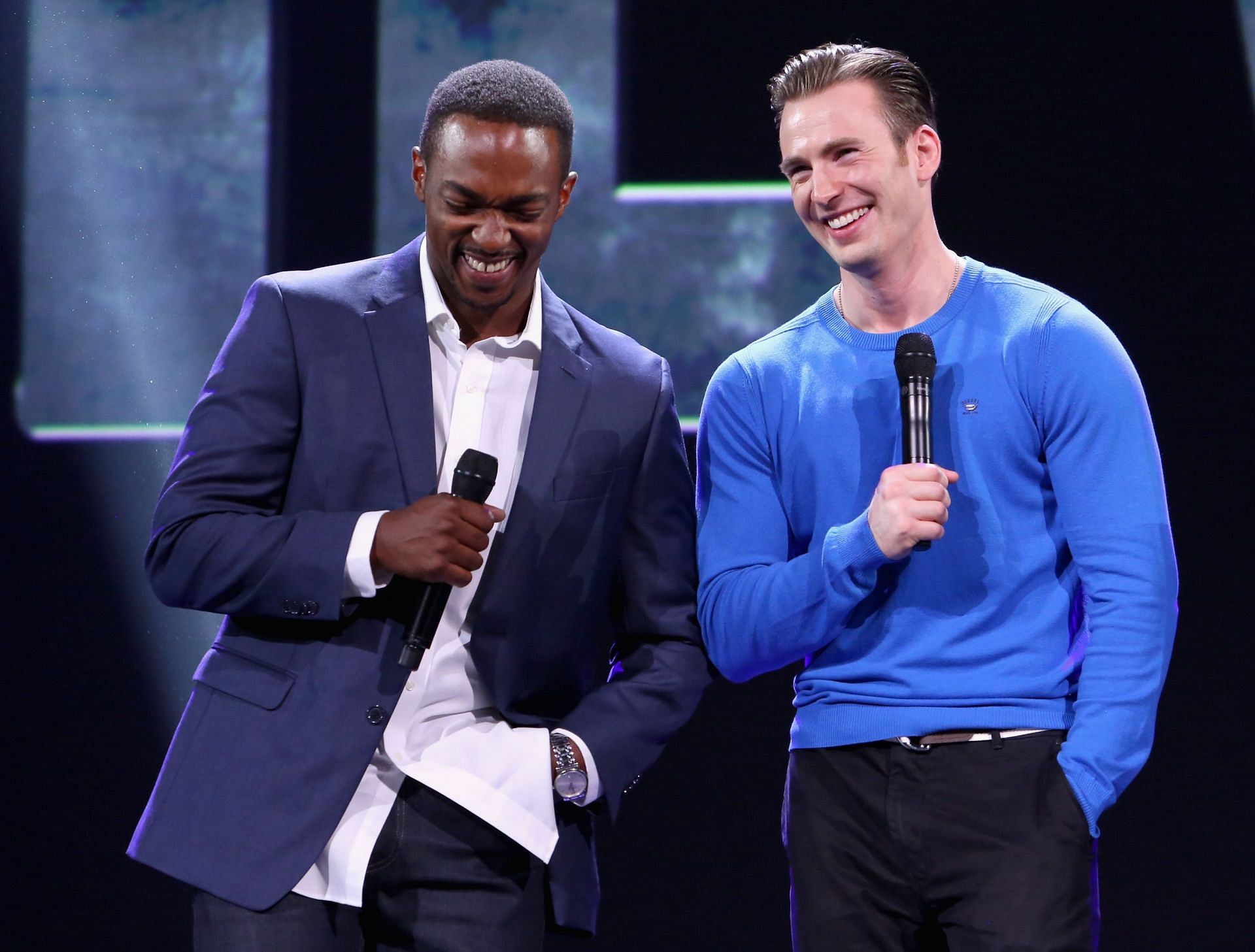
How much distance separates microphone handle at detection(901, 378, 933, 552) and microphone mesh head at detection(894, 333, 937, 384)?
0.03 feet

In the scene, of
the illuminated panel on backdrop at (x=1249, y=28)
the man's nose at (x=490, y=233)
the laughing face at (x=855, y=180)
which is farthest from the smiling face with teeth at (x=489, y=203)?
the illuminated panel on backdrop at (x=1249, y=28)

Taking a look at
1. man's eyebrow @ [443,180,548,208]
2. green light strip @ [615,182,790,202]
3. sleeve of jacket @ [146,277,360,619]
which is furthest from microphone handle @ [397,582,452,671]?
green light strip @ [615,182,790,202]

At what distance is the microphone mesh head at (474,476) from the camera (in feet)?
5.62

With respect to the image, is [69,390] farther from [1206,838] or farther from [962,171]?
[1206,838]

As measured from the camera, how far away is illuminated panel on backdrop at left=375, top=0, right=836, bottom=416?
3439mm

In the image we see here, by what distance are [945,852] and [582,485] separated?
0.71m

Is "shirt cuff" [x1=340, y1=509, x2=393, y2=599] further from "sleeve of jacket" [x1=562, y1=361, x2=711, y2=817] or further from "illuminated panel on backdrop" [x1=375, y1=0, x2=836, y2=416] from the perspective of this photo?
"illuminated panel on backdrop" [x1=375, y1=0, x2=836, y2=416]

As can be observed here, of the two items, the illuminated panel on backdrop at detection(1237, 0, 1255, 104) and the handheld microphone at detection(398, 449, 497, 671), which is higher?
the illuminated panel on backdrop at detection(1237, 0, 1255, 104)

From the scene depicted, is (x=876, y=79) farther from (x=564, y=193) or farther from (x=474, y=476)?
(x=474, y=476)

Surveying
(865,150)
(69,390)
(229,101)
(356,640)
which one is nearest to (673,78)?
(229,101)

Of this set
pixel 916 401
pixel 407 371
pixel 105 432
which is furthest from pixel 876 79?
pixel 105 432

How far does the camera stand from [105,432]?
3.50 metres

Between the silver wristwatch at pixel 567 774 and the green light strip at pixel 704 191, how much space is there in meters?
1.92

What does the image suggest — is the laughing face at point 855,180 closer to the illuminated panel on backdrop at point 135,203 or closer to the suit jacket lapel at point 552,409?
the suit jacket lapel at point 552,409
